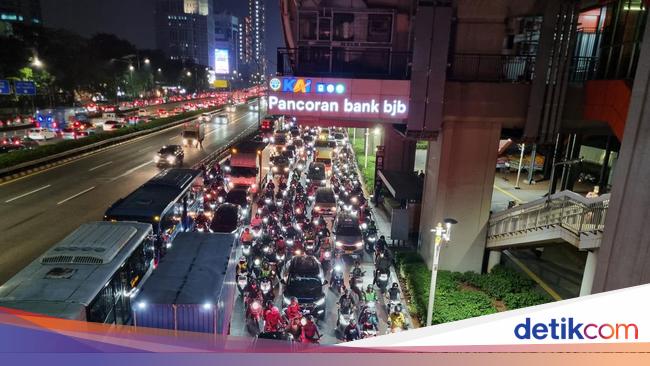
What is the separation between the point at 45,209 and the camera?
2169 cm

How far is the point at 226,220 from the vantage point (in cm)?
1814

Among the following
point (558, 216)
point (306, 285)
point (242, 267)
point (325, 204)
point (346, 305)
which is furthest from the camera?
point (325, 204)

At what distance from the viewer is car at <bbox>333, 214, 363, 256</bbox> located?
17.1m

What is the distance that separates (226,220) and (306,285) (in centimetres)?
633

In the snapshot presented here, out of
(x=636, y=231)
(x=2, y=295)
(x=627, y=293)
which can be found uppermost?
(x=627, y=293)

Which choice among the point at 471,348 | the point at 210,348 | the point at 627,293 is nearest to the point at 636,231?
the point at 627,293

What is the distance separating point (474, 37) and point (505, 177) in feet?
72.8

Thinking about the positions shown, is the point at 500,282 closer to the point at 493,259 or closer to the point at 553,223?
the point at 493,259

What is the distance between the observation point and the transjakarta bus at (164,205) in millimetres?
14000

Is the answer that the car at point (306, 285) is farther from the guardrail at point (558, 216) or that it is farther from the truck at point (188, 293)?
the guardrail at point (558, 216)

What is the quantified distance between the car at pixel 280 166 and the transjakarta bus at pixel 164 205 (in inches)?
441

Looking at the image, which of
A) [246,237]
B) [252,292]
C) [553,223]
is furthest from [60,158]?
[553,223]

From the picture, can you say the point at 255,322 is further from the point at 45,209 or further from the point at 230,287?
the point at 45,209

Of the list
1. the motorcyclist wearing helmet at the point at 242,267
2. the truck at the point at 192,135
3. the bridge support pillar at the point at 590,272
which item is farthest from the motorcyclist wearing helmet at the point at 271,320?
the truck at the point at 192,135
